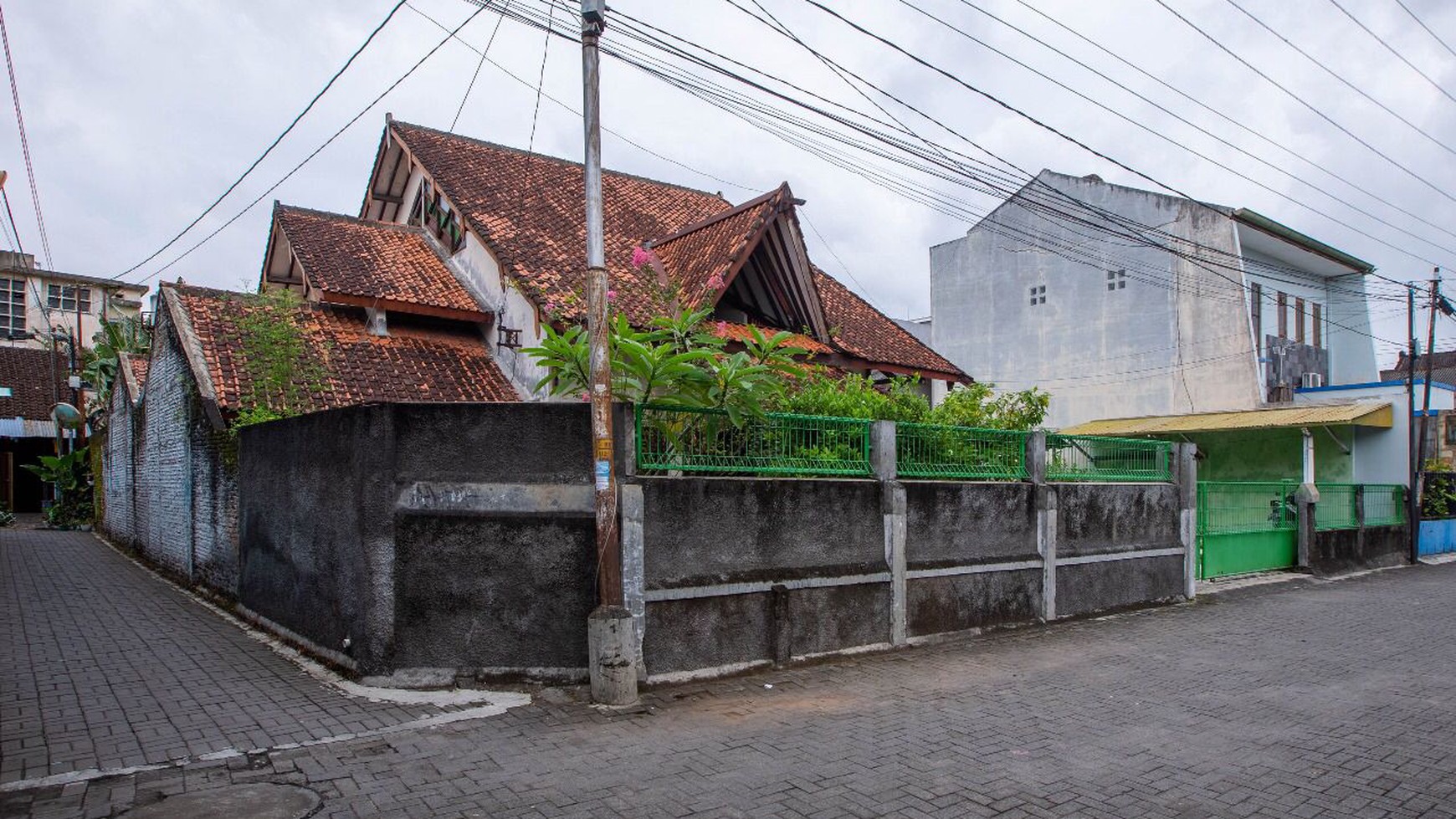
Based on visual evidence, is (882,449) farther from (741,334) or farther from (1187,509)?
(1187,509)

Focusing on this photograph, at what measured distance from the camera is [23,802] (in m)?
4.68

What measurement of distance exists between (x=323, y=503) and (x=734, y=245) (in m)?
6.44

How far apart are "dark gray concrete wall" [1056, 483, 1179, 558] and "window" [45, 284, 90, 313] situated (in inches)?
1603

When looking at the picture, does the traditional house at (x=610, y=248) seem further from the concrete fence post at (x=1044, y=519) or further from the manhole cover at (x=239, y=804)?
the manhole cover at (x=239, y=804)

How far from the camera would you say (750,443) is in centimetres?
802

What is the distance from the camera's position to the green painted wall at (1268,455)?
2255cm

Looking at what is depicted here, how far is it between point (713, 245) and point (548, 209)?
180 inches

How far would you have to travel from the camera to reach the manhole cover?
4.57 m

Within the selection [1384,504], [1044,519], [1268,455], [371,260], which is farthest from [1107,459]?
[1268,455]

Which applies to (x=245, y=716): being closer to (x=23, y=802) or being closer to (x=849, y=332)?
(x=23, y=802)

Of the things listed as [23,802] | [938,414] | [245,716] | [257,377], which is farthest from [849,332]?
[23,802]

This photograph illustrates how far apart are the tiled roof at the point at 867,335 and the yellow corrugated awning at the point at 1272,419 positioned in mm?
6122

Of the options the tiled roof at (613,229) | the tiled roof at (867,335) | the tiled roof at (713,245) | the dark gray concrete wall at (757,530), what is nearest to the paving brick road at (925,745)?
the dark gray concrete wall at (757,530)

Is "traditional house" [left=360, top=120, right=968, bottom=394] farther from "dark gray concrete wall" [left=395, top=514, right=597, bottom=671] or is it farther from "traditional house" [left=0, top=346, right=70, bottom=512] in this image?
"traditional house" [left=0, top=346, right=70, bottom=512]
